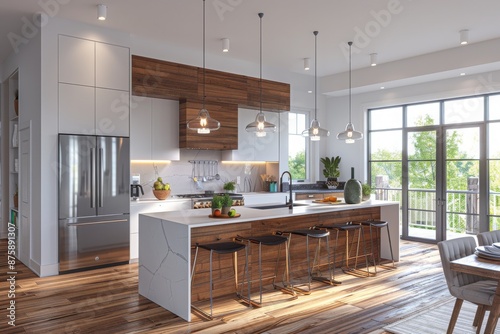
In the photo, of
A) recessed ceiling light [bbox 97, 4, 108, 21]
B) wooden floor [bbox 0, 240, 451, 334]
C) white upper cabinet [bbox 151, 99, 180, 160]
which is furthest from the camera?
white upper cabinet [bbox 151, 99, 180, 160]

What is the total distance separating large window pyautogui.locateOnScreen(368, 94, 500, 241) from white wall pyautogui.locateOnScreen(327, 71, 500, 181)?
0.67 feet

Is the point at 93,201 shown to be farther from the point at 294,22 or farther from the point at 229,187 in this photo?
the point at 294,22

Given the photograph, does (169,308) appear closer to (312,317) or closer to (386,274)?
(312,317)

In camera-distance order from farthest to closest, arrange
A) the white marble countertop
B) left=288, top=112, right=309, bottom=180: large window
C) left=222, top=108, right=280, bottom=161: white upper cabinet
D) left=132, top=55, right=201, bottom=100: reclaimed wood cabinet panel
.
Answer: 1. left=288, top=112, right=309, bottom=180: large window
2. left=222, top=108, right=280, bottom=161: white upper cabinet
3. left=132, top=55, right=201, bottom=100: reclaimed wood cabinet panel
4. the white marble countertop

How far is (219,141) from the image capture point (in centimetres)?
683

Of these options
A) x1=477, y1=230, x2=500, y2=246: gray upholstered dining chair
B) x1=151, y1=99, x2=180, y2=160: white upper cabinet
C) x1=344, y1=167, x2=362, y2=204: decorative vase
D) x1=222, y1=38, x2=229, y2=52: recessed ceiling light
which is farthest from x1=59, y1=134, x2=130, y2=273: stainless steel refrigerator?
x1=477, y1=230, x2=500, y2=246: gray upholstered dining chair

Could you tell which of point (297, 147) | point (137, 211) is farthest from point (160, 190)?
point (297, 147)

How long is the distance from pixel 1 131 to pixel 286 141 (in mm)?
5452

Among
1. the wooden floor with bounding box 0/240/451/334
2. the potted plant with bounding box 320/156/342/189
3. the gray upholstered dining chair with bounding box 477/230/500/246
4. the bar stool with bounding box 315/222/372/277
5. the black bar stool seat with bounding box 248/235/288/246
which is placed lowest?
the wooden floor with bounding box 0/240/451/334

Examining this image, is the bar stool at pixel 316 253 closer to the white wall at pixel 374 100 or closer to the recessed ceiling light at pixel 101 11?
the recessed ceiling light at pixel 101 11

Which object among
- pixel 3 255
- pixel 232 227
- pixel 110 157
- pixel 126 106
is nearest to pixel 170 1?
pixel 126 106

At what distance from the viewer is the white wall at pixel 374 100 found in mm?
6598

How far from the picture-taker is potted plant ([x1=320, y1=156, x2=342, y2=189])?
843cm

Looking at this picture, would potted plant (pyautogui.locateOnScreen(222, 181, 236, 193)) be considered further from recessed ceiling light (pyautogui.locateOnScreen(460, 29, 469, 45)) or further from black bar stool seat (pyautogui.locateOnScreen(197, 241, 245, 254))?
recessed ceiling light (pyautogui.locateOnScreen(460, 29, 469, 45))
